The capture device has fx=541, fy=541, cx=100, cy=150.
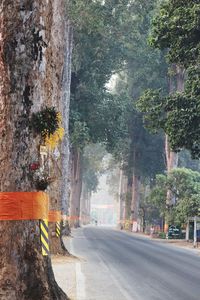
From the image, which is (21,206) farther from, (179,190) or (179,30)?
(179,190)

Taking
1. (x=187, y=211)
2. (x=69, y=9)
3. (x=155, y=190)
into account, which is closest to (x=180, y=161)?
(x=155, y=190)

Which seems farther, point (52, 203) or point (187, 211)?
point (187, 211)

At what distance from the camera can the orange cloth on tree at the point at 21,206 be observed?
7414 mm

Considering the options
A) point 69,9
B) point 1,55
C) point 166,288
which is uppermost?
point 69,9

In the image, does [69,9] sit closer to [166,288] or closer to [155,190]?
[155,190]

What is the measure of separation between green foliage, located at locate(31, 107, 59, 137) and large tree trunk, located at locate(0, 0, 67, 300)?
4.0 inches

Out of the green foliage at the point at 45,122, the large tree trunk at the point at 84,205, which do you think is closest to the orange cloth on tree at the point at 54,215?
the green foliage at the point at 45,122

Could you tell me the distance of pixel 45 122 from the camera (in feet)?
25.9

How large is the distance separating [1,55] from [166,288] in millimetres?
7232

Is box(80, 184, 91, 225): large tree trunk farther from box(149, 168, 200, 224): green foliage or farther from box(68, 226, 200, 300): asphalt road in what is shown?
box(68, 226, 200, 300): asphalt road

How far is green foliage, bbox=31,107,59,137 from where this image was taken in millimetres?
7832

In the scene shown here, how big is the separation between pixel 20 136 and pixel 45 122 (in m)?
0.43

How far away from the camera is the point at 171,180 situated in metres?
42.4

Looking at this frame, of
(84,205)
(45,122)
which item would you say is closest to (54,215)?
(45,122)
